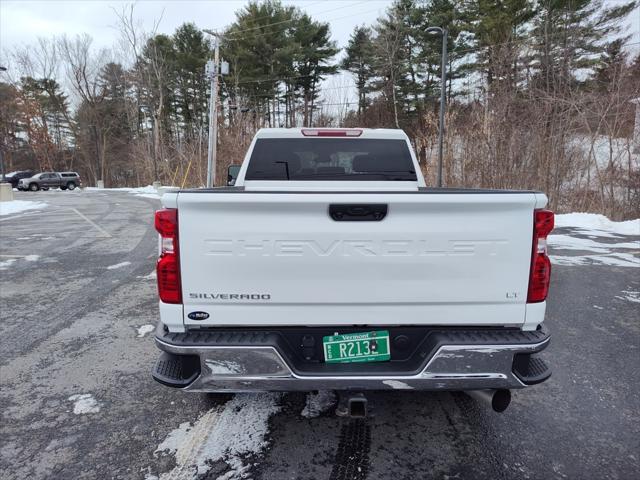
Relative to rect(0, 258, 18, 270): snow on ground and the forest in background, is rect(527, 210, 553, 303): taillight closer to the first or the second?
rect(0, 258, 18, 270): snow on ground

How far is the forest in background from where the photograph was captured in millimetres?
16234

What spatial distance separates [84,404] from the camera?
2971 millimetres

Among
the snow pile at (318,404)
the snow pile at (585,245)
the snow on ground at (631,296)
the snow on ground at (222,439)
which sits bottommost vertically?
the snow pile at (585,245)

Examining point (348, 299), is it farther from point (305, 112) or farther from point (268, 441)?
point (305, 112)

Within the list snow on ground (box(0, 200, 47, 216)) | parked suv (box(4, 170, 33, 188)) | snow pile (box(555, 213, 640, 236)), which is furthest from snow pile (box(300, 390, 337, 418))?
parked suv (box(4, 170, 33, 188))

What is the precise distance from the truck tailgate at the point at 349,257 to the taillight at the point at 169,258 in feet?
0.14

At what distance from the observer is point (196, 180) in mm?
28000

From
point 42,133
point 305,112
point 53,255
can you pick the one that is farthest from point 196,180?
point 42,133

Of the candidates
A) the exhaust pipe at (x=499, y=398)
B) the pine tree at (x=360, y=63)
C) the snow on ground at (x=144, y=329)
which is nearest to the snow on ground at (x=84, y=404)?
the snow on ground at (x=144, y=329)

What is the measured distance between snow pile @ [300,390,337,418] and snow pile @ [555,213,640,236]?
10.5 m

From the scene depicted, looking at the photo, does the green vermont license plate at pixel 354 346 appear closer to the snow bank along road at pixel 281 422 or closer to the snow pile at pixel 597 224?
the snow bank along road at pixel 281 422

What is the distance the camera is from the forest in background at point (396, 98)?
1623 cm

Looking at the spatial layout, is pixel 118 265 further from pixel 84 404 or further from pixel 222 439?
pixel 222 439

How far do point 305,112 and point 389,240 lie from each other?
38458 mm
